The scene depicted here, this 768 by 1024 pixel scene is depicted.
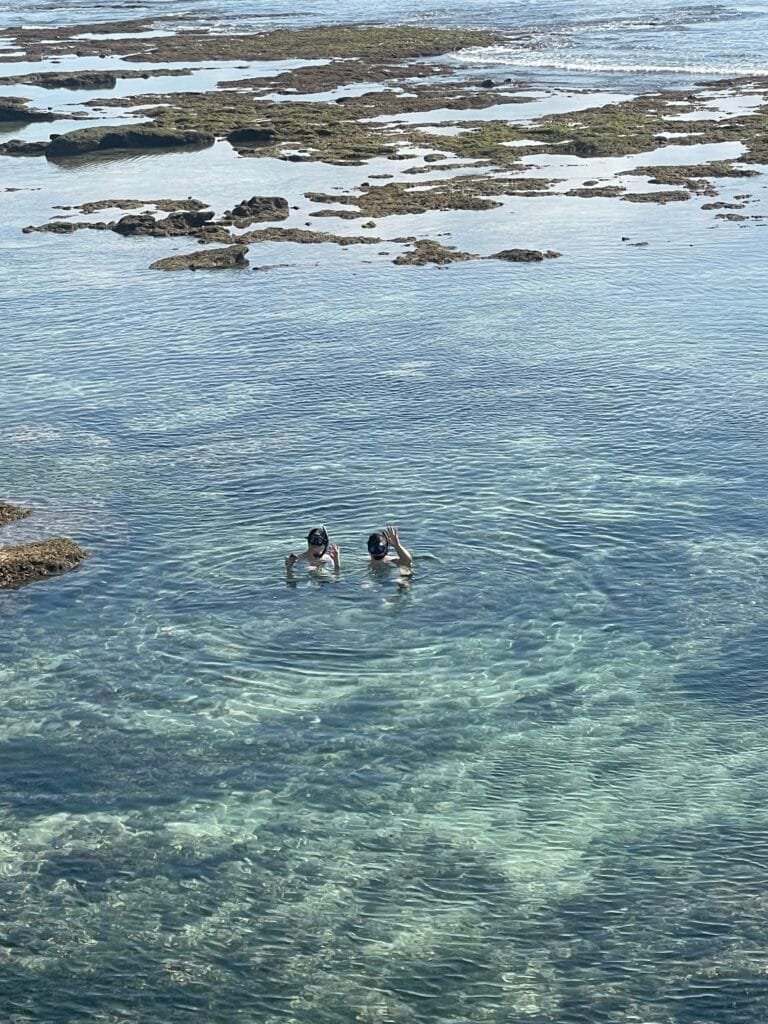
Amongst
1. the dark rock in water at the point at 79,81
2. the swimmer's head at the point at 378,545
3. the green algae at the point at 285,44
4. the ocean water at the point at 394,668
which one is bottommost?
the ocean water at the point at 394,668

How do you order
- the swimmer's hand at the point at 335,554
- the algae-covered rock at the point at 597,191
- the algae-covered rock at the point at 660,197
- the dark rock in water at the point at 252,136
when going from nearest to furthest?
the swimmer's hand at the point at 335,554 < the algae-covered rock at the point at 660,197 < the algae-covered rock at the point at 597,191 < the dark rock in water at the point at 252,136

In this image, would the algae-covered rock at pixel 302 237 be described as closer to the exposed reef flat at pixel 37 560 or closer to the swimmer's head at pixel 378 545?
the exposed reef flat at pixel 37 560

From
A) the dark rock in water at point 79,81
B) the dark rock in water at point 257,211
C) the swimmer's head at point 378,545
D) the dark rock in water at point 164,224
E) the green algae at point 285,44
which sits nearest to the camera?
the swimmer's head at point 378,545

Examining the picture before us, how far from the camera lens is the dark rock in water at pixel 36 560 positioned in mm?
38656

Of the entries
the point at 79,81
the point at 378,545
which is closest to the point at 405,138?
the point at 79,81

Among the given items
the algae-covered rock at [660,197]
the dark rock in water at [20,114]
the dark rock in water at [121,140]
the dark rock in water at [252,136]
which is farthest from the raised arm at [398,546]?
the dark rock in water at [20,114]

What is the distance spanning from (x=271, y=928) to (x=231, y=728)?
6.99 meters

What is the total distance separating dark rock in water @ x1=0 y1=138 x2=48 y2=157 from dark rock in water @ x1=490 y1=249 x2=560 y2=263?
159 ft

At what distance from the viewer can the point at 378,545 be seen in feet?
122

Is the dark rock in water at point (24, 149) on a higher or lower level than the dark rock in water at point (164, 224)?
higher

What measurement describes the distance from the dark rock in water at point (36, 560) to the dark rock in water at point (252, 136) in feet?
230

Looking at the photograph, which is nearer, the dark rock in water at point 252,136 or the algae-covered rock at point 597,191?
the algae-covered rock at point 597,191

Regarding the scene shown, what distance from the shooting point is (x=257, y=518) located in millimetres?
42281

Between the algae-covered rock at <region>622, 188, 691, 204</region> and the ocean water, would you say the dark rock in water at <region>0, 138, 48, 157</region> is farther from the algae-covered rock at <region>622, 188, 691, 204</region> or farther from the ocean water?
the algae-covered rock at <region>622, 188, 691, 204</region>
